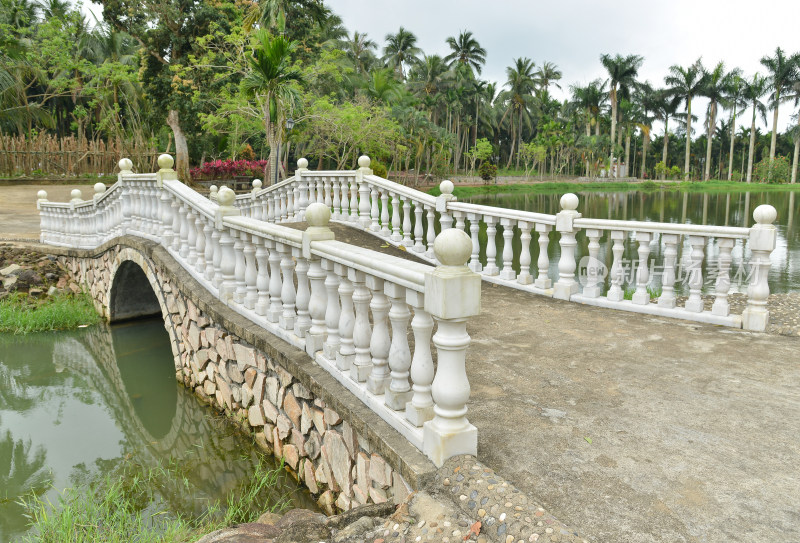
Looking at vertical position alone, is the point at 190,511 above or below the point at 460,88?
below

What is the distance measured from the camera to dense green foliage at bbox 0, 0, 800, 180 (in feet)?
75.5

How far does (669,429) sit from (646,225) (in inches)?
117

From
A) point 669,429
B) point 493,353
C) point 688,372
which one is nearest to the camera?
point 669,429

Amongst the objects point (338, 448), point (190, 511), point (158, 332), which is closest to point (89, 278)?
point (158, 332)

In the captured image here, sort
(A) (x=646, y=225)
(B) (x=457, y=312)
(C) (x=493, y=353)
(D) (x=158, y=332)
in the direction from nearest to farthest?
(B) (x=457, y=312) < (C) (x=493, y=353) < (A) (x=646, y=225) < (D) (x=158, y=332)

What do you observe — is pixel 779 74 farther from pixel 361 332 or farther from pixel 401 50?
pixel 361 332

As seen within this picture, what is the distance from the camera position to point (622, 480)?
9.12 ft

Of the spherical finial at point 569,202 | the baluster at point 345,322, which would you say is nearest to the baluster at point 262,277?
the baluster at point 345,322

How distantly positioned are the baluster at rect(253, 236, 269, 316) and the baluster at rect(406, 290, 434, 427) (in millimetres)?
2489

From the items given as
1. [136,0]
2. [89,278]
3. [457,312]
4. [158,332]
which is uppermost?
[136,0]

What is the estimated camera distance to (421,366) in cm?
300

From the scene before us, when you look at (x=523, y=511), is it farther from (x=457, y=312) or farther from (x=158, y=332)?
(x=158, y=332)

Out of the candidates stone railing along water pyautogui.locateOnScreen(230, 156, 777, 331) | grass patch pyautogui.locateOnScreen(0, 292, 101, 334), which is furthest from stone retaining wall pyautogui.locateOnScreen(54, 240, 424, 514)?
grass patch pyautogui.locateOnScreen(0, 292, 101, 334)

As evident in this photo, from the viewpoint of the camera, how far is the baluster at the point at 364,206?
980cm
